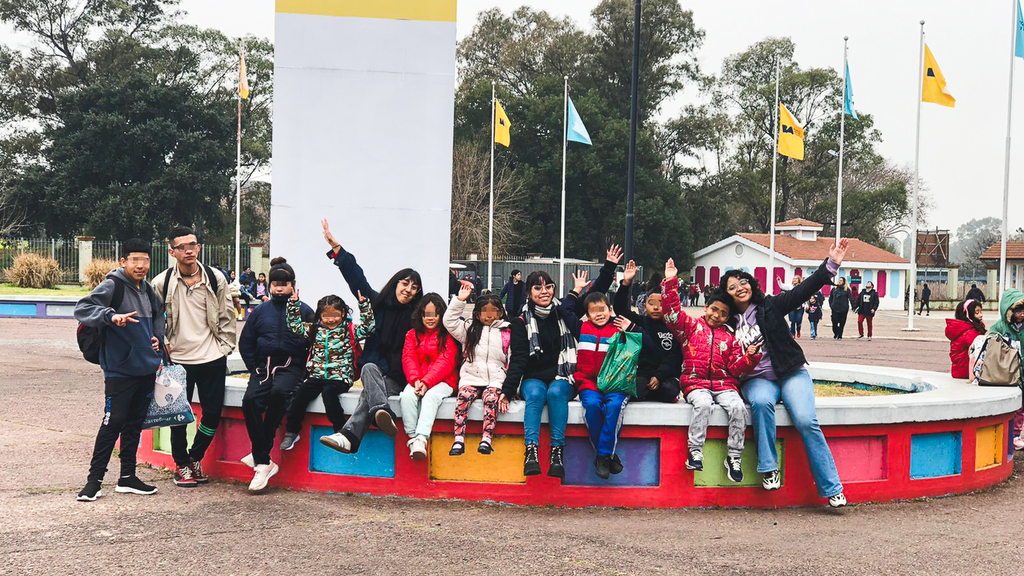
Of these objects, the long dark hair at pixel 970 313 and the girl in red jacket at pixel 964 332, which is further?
the long dark hair at pixel 970 313

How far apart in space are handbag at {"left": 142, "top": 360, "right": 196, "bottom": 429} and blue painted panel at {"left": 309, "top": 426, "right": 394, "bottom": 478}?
0.95 metres

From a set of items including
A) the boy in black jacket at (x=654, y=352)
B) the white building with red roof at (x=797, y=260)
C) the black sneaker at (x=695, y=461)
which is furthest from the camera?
the white building with red roof at (x=797, y=260)

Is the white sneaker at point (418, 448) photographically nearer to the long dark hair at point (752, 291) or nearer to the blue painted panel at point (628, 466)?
the blue painted panel at point (628, 466)

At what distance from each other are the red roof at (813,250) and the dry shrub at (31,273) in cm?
3617

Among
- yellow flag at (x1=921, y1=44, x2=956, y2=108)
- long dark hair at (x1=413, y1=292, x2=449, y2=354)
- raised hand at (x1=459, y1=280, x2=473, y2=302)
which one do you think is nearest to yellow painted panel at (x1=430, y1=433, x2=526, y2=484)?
long dark hair at (x1=413, y1=292, x2=449, y2=354)

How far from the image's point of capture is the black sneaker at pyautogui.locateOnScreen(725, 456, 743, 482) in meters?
6.49

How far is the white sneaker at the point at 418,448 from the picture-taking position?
643cm

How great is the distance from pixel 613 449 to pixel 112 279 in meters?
3.59

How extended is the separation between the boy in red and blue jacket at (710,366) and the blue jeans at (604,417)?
52cm

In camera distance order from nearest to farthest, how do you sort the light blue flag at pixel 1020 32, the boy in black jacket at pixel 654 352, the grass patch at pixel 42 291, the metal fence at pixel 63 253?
the boy in black jacket at pixel 654 352 → the light blue flag at pixel 1020 32 → the grass patch at pixel 42 291 → the metal fence at pixel 63 253

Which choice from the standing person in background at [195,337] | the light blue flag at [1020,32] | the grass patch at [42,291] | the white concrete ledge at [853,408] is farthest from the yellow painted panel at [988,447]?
the grass patch at [42,291]

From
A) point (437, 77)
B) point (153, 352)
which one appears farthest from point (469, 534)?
point (437, 77)

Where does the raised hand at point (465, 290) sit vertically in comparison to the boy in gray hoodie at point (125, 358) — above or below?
above

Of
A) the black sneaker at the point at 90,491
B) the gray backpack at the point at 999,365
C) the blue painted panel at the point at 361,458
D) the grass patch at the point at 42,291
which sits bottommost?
the black sneaker at the point at 90,491
